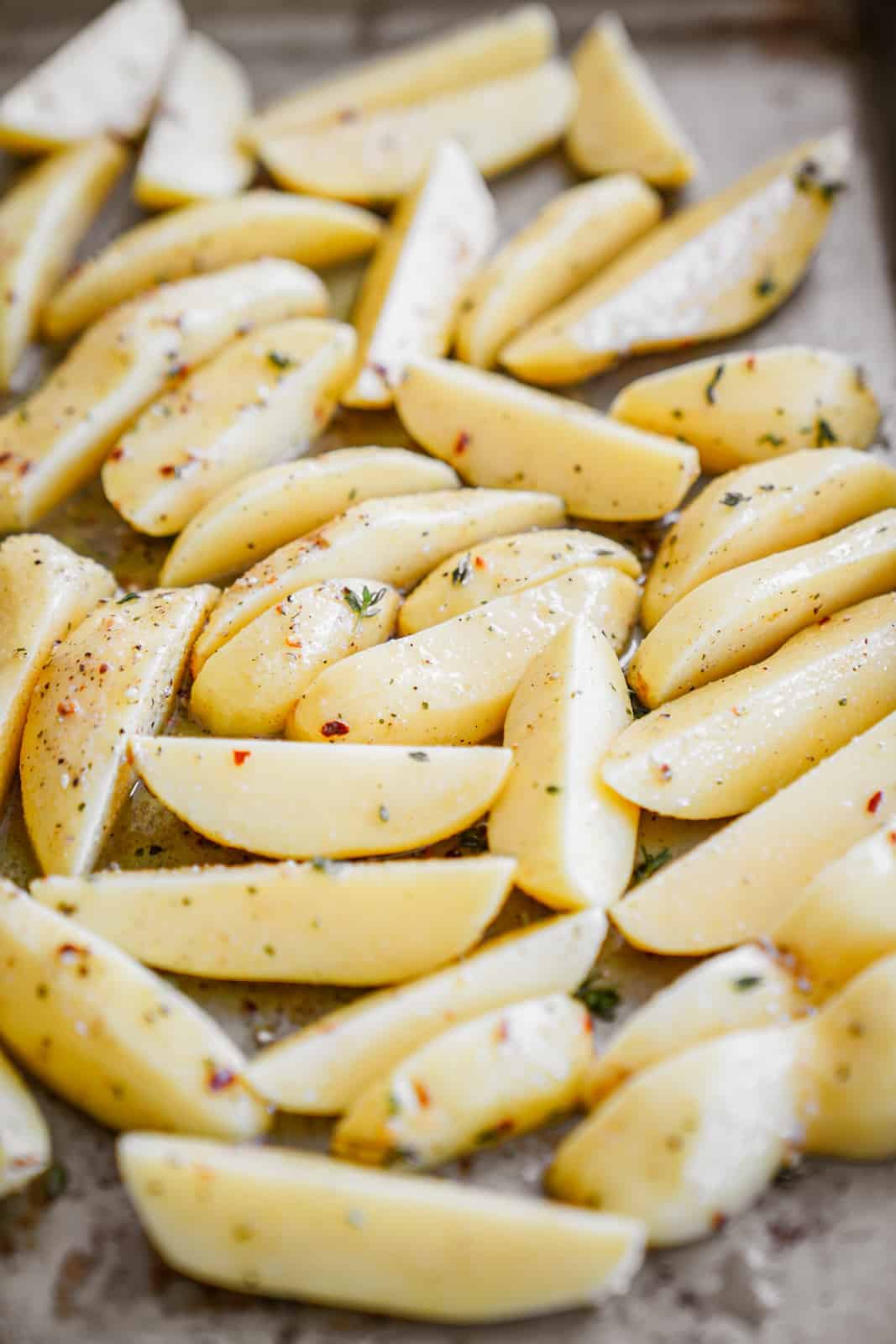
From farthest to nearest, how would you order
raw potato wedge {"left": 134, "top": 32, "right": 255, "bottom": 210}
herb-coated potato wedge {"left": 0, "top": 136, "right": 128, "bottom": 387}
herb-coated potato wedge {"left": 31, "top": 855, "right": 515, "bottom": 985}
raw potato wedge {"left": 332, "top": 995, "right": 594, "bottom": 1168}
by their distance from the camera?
raw potato wedge {"left": 134, "top": 32, "right": 255, "bottom": 210} < herb-coated potato wedge {"left": 0, "top": 136, "right": 128, "bottom": 387} < herb-coated potato wedge {"left": 31, "top": 855, "right": 515, "bottom": 985} < raw potato wedge {"left": 332, "top": 995, "right": 594, "bottom": 1168}

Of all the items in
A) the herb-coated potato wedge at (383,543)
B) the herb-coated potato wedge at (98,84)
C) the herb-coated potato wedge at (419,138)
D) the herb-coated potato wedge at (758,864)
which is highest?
the herb-coated potato wedge at (98,84)

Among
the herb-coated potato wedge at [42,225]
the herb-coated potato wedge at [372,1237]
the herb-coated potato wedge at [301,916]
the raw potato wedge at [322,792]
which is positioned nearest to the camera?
the herb-coated potato wedge at [372,1237]

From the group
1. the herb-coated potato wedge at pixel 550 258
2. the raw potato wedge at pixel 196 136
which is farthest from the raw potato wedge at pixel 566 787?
the raw potato wedge at pixel 196 136

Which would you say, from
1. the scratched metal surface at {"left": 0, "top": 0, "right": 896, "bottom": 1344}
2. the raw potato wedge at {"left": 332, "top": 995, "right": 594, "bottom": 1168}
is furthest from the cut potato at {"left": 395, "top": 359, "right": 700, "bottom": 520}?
the raw potato wedge at {"left": 332, "top": 995, "right": 594, "bottom": 1168}

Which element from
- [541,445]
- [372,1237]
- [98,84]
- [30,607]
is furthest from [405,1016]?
[98,84]

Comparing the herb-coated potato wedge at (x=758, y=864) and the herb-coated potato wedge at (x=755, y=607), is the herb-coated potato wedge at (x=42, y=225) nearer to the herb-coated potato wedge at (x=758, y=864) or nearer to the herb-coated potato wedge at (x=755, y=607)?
the herb-coated potato wedge at (x=755, y=607)

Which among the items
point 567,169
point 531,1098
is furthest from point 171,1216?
point 567,169

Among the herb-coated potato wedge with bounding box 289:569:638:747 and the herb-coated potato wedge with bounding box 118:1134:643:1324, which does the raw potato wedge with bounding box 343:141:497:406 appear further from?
the herb-coated potato wedge with bounding box 118:1134:643:1324
